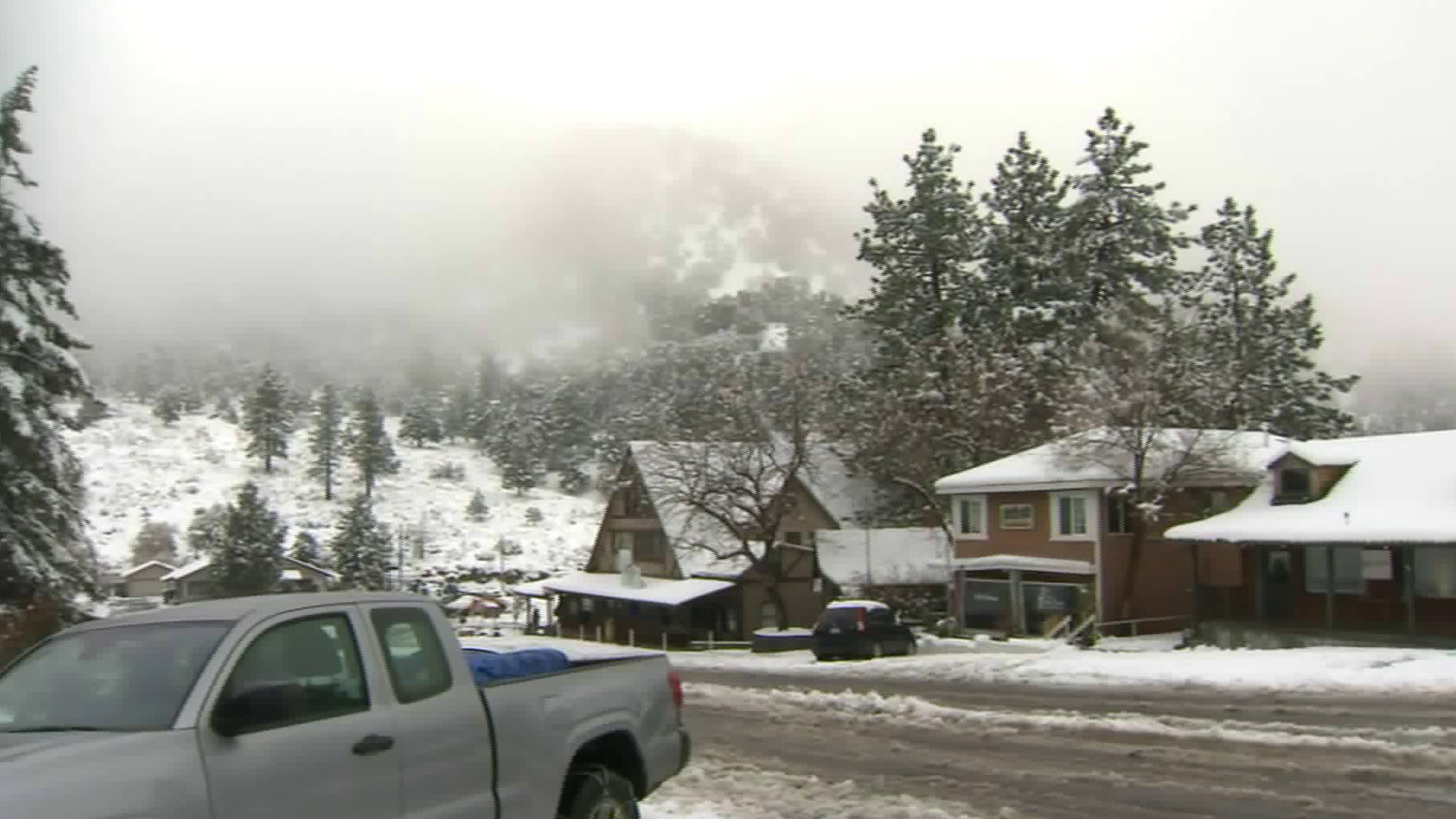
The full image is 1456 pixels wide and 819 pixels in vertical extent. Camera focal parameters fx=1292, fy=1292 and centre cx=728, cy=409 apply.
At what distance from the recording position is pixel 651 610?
56.3 m

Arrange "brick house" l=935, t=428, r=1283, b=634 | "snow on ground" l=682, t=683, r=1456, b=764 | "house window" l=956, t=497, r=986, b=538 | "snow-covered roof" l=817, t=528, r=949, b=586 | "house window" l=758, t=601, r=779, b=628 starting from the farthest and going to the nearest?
"house window" l=758, t=601, r=779, b=628
"snow-covered roof" l=817, t=528, r=949, b=586
"house window" l=956, t=497, r=986, b=538
"brick house" l=935, t=428, r=1283, b=634
"snow on ground" l=682, t=683, r=1456, b=764

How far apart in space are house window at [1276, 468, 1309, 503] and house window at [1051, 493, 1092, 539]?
5.83 meters

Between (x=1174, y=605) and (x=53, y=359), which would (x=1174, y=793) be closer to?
(x=53, y=359)

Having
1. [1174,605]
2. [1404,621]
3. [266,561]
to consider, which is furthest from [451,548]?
[1404,621]

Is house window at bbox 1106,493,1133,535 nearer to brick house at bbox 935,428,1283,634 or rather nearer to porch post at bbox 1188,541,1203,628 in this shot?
brick house at bbox 935,428,1283,634

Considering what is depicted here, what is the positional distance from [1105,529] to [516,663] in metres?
32.5

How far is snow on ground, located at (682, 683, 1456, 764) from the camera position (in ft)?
44.8

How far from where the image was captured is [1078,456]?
39.2 m

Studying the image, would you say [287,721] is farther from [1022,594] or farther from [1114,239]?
[1114,239]

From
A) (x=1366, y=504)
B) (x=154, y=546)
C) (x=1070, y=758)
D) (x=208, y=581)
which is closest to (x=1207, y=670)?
(x=1070, y=758)

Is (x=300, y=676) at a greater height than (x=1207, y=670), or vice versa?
(x=300, y=676)

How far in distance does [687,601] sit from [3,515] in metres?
28.3

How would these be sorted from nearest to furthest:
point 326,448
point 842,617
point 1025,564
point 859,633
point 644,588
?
point 859,633 < point 842,617 < point 1025,564 < point 644,588 < point 326,448

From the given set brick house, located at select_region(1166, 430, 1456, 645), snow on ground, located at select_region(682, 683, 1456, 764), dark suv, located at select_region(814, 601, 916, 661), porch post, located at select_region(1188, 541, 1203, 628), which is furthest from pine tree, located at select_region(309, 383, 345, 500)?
snow on ground, located at select_region(682, 683, 1456, 764)
